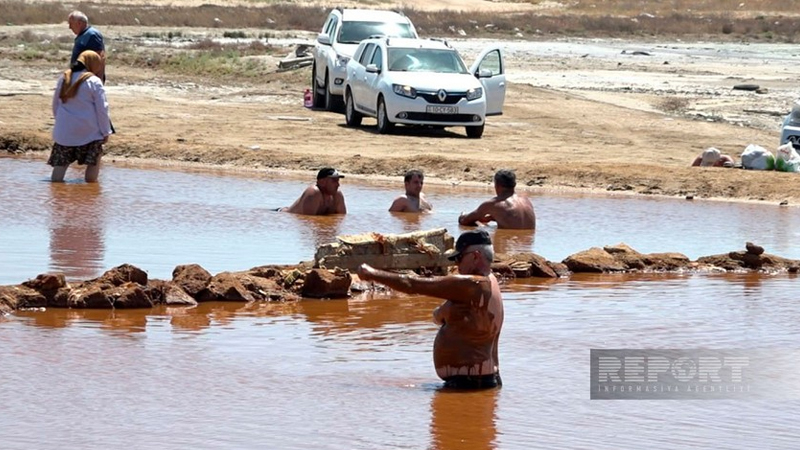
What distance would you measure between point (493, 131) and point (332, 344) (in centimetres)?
1480

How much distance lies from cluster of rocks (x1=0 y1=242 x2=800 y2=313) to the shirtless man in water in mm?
1668

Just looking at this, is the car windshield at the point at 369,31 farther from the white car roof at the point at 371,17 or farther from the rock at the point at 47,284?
the rock at the point at 47,284

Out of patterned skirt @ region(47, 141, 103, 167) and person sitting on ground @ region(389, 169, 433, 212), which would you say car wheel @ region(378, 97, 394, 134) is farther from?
person sitting on ground @ region(389, 169, 433, 212)

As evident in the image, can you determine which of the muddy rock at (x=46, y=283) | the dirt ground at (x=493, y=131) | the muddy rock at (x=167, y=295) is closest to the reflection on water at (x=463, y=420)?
the muddy rock at (x=167, y=295)

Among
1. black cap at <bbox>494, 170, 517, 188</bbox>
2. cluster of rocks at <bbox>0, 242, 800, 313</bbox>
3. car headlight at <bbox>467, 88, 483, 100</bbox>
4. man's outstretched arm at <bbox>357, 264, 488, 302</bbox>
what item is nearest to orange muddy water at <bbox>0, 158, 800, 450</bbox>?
cluster of rocks at <bbox>0, 242, 800, 313</bbox>

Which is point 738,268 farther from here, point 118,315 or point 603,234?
point 118,315

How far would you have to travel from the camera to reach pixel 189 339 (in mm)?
10016

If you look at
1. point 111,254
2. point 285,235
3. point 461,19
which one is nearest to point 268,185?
point 285,235

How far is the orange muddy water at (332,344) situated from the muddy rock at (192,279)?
0.13 m

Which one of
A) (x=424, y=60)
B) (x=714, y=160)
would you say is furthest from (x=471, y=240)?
(x=424, y=60)

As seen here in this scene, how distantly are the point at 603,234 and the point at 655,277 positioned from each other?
2.43 m

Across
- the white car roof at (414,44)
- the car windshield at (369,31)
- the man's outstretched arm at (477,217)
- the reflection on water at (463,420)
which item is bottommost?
the reflection on water at (463,420)

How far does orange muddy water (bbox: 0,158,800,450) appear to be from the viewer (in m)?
8.04

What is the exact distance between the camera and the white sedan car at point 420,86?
23.6 meters
